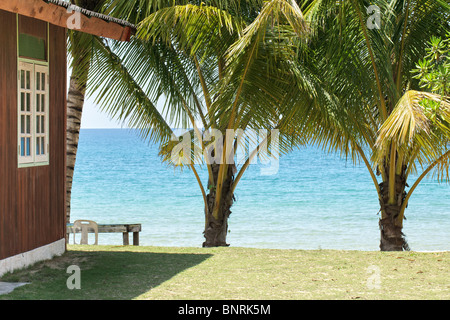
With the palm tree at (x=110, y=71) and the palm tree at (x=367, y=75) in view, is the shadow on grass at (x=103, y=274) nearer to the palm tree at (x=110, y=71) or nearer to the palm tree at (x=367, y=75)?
the palm tree at (x=110, y=71)

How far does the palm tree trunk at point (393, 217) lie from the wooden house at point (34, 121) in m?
4.96

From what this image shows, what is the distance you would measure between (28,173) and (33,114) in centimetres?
75

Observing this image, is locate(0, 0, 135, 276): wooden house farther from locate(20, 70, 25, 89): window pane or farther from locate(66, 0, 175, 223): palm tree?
locate(66, 0, 175, 223): palm tree

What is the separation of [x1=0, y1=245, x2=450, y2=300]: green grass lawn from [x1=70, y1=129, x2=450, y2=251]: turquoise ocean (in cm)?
1479

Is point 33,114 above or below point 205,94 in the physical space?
below

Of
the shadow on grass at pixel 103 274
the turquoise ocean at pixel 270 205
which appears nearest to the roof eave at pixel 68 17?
the shadow on grass at pixel 103 274

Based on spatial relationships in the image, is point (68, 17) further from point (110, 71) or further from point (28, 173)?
point (110, 71)

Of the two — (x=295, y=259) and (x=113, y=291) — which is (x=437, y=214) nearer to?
(x=295, y=259)

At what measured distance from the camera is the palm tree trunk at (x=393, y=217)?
10.6 m

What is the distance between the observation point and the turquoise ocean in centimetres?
2714

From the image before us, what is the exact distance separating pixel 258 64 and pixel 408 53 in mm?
2680

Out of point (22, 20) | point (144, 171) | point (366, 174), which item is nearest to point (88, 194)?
point (144, 171)

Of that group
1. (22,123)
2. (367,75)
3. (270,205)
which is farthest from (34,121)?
(270,205)

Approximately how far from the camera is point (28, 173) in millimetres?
7859
